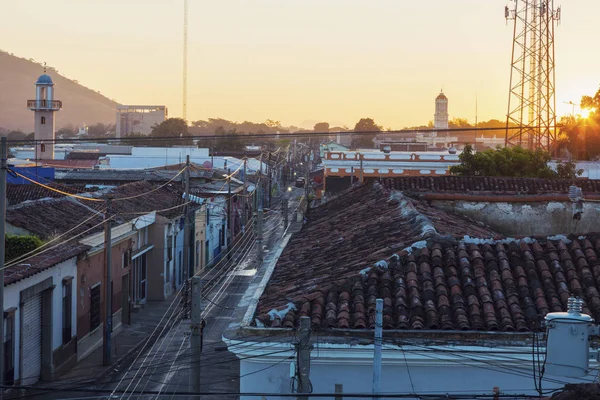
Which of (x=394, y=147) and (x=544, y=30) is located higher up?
(x=544, y=30)

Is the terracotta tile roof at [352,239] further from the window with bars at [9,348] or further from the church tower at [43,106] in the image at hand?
the church tower at [43,106]

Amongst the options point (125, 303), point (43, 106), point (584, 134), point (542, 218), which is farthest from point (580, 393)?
point (43, 106)

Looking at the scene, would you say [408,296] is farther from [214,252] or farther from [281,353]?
[214,252]

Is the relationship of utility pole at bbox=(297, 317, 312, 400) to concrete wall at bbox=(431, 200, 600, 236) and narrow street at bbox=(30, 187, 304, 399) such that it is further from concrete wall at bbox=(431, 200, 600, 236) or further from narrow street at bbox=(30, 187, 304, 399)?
concrete wall at bbox=(431, 200, 600, 236)

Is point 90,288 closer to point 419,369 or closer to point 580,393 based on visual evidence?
point 419,369

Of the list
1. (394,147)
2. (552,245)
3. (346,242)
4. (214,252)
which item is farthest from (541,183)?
(394,147)

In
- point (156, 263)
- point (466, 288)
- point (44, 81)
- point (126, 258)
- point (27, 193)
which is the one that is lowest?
point (156, 263)

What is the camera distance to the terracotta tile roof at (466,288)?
1039 cm

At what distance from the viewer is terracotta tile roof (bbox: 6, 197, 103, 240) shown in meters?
22.9

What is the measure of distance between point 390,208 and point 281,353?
8.01m

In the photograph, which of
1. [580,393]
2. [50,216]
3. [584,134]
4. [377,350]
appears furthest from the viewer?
[584,134]

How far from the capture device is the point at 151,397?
18.9 m

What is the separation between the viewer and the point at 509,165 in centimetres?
3938

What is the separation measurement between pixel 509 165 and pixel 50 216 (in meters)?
20.6
